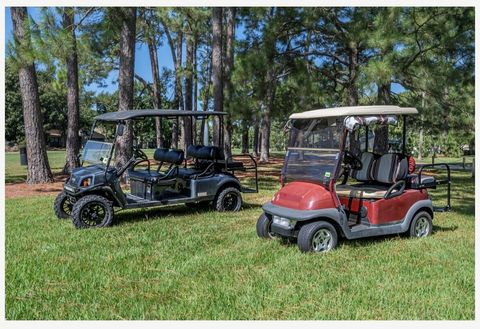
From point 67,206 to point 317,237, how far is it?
149 inches

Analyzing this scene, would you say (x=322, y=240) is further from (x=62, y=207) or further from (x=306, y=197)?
(x=62, y=207)

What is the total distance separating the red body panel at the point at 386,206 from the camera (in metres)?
5.54

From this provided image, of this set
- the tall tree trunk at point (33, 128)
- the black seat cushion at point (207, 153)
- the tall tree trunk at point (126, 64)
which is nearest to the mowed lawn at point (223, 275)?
the black seat cushion at point (207, 153)

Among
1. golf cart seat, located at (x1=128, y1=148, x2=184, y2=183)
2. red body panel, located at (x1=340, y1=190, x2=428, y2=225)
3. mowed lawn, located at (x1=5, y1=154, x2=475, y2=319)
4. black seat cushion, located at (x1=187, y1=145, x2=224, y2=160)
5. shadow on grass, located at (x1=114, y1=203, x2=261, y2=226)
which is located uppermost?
black seat cushion, located at (x1=187, y1=145, x2=224, y2=160)

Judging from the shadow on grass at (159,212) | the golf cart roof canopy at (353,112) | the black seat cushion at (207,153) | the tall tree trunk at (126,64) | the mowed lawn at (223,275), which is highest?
the tall tree trunk at (126,64)

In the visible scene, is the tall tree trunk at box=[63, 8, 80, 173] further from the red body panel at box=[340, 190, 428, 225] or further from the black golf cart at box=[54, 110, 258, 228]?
the red body panel at box=[340, 190, 428, 225]

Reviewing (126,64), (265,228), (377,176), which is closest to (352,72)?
(126,64)

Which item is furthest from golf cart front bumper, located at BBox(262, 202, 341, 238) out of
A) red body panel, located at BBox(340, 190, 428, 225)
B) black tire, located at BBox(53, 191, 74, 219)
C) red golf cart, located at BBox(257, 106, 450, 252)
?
black tire, located at BBox(53, 191, 74, 219)

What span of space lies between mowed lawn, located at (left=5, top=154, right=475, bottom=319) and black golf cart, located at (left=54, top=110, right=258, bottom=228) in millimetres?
368

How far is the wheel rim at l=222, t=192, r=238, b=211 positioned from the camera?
7.79 m

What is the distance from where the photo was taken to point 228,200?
25.6ft

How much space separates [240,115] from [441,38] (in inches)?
209

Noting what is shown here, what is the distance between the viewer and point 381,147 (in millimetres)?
11617

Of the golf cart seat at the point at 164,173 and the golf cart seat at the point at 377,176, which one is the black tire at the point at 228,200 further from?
the golf cart seat at the point at 377,176
